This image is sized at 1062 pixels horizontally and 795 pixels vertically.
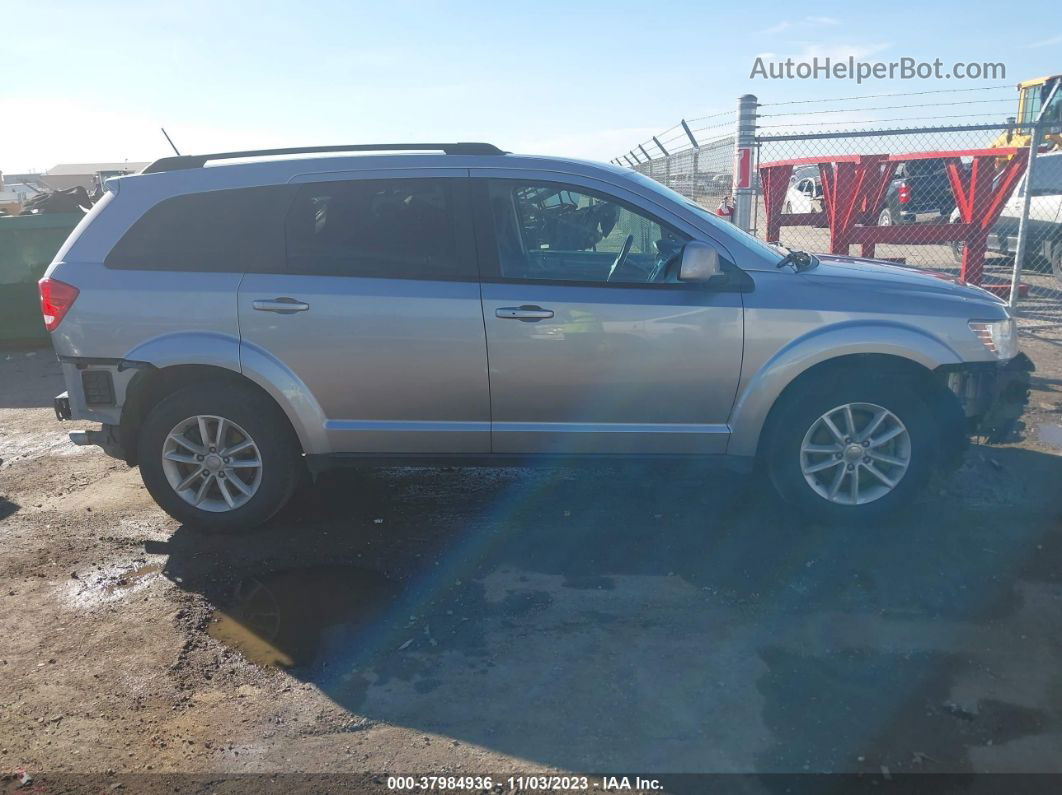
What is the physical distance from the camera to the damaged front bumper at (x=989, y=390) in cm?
438

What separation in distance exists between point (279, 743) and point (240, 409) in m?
2.01

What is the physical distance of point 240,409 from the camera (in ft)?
14.6

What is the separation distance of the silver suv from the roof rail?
36 mm

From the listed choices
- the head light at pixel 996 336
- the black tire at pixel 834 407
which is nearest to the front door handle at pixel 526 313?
the black tire at pixel 834 407

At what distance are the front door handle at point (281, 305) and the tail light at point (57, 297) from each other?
3.28ft

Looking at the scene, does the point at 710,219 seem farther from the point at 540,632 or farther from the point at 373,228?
the point at 540,632

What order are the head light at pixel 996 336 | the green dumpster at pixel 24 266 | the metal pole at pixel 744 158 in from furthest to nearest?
1. the green dumpster at pixel 24 266
2. the metal pole at pixel 744 158
3. the head light at pixel 996 336

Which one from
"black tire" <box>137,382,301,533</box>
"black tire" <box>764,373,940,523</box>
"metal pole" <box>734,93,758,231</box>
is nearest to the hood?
"black tire" <box>764,373,940,523</box>

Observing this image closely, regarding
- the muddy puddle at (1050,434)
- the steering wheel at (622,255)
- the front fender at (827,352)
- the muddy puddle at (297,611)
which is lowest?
the muddy puddle at (1050,434)

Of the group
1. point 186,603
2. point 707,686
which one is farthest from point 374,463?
point 707,686

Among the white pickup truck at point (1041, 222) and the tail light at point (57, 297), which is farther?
the white pickup truck at point (1041, 222)

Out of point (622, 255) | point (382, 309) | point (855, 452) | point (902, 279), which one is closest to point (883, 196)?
point (902, 279)

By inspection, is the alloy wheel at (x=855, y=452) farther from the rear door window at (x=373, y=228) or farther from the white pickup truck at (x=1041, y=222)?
the white pickup truck at (x=1041, y=222)

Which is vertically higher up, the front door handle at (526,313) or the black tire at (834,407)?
the front door handle at (526,313)
